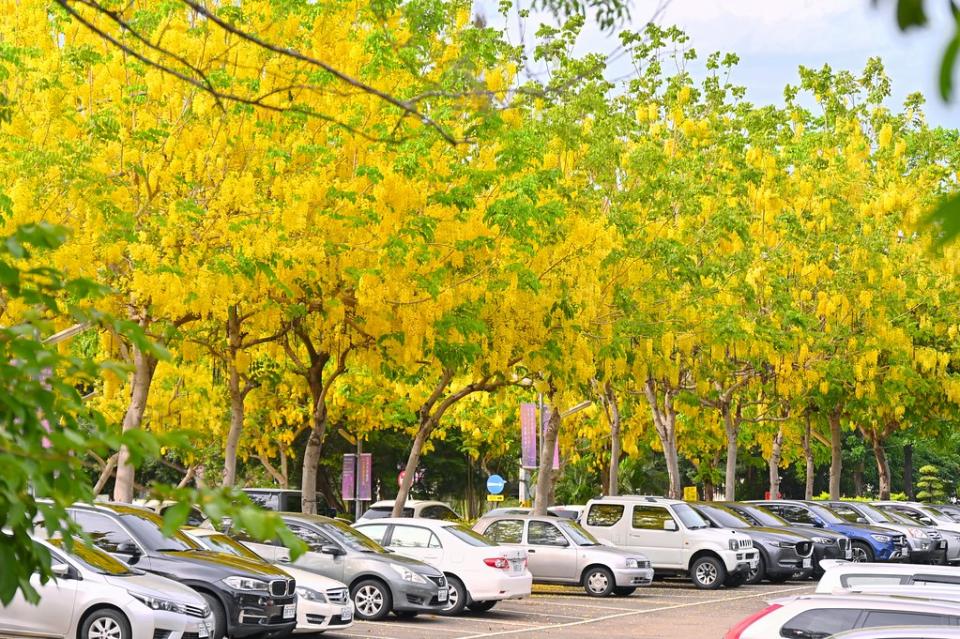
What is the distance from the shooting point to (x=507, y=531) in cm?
2291

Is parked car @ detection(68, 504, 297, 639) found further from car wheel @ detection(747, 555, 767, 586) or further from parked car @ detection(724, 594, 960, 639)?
car wheel @ detection(747, 555, 767, 586)

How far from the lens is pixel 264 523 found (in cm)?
374

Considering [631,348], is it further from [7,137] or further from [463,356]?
[7,137]

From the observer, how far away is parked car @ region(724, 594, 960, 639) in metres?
8.16

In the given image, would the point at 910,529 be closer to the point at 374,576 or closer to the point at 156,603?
the point at 374,576

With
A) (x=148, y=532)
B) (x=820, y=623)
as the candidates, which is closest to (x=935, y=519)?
(x=148, y=532)

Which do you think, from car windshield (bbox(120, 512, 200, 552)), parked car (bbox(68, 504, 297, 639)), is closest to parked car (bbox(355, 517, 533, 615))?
parked car (bbox(68, 504, 297, 639))

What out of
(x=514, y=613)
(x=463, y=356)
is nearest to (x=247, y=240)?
(x=463, y=356)

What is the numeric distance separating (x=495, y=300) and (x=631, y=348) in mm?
4302

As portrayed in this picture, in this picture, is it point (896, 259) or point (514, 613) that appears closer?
point (514, 613)

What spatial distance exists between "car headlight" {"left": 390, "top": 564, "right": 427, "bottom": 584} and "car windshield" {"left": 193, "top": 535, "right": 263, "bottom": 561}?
2.20 meters

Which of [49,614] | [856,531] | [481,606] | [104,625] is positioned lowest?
[481,606]

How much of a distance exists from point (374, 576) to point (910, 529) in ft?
56.6

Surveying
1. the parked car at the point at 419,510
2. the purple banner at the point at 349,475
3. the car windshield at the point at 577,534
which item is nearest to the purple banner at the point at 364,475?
the purple banner at the point at 349,475
